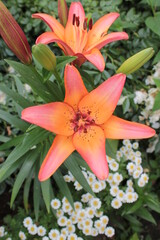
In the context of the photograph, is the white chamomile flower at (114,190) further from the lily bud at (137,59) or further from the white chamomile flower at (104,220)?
the lily bud at (137,59)

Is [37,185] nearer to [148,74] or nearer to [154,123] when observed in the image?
[154,123]

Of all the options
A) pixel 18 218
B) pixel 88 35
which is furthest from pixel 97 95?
pixel 18 218

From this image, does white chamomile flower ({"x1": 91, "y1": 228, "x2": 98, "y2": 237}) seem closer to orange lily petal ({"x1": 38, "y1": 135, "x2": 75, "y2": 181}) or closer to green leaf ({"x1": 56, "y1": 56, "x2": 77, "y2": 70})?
orange lily petal ({"x1": 38, "y1": 135, "x2": 75, "y2": 181})

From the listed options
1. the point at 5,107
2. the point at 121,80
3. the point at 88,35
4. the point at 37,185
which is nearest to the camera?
the point at 121,80

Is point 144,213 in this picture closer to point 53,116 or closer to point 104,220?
point 104,220

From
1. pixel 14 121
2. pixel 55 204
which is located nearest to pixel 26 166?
pixel 14 121
